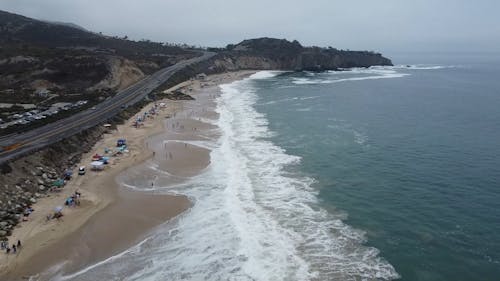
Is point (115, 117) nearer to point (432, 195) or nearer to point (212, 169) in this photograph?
point (212, 169)

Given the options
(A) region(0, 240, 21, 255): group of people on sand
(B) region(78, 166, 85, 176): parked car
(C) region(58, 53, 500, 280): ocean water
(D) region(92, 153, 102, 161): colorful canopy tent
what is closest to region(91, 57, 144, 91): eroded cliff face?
(C) region(58, 53, 500, 280): ocean water

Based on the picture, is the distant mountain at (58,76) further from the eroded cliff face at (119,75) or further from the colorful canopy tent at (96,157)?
the colorful canopy tent at (96,157)

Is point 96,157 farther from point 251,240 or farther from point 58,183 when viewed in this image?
point 251,240

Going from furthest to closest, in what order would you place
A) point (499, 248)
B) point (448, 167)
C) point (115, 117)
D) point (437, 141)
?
point (115, 117) < point (437, 141) < point (448, 167) < point (499, 248)

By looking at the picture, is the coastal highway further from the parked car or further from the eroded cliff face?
the parked car

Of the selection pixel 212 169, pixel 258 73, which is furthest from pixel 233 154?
pixel 258 73

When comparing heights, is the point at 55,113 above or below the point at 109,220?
above

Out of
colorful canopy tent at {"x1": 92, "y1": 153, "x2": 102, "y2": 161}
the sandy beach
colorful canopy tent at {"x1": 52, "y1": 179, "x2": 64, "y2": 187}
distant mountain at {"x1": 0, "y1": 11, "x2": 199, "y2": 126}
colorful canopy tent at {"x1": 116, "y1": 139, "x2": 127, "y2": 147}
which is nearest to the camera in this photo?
the sandy beach

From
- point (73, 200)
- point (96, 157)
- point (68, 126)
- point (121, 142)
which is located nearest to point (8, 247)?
point (73, 200)
